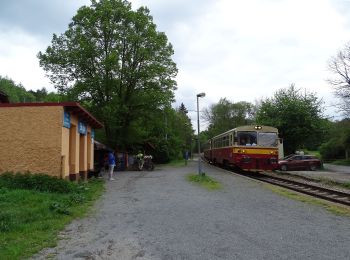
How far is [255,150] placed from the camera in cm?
2659

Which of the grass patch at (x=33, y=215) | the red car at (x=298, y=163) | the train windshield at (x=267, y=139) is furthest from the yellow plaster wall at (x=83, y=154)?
the red car at (x=298, y=163)

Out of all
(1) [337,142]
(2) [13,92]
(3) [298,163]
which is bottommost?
(3) [298,163]

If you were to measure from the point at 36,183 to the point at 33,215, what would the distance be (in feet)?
17.6

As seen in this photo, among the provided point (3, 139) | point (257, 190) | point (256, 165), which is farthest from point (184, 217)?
point (256, 165)

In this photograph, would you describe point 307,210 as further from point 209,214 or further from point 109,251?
point 109,251

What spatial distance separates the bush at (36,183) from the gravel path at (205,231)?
1.81 metres

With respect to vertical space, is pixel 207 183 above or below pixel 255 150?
below

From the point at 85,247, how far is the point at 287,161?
30527mm

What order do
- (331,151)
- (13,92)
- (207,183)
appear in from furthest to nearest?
(13,92) < (331,151) < (207,183)

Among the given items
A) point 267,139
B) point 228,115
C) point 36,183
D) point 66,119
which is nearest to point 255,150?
point 267,139

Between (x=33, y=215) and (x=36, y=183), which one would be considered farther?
(x=36, y=183)

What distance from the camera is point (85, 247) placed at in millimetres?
7762

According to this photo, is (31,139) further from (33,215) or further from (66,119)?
(33,215)

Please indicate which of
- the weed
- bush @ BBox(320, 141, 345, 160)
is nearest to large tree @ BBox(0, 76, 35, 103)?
bush @ BBox(320, 141, 345, 160)
